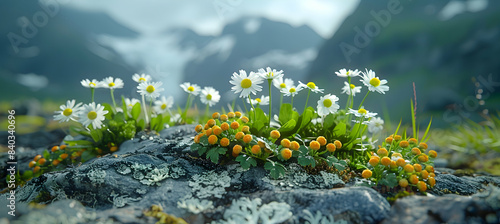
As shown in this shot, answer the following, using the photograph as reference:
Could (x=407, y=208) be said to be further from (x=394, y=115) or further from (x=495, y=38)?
(x=495, y=38)

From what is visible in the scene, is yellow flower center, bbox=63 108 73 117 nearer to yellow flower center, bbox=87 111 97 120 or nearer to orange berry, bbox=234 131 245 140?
yellow flower center, bbox=87 111 97 120

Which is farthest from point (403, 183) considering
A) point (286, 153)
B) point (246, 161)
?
point (246, 161)

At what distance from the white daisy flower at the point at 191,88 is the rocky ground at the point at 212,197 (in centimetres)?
116

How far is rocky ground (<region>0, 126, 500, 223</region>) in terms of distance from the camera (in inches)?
70.3

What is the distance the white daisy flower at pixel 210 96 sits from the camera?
408 centimetres

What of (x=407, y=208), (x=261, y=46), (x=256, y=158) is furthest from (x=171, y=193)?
(x=261, y=46)

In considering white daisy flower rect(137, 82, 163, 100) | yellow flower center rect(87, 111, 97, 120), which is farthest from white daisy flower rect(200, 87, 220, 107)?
yellow flower center rect(87, 111, 97, 120)

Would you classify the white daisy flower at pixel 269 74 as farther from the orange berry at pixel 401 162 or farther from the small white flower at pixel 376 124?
the small white flower at pixel 376 124

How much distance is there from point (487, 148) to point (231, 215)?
667cm

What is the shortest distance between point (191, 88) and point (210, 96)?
30cm

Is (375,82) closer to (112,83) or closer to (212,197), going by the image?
(212,197)

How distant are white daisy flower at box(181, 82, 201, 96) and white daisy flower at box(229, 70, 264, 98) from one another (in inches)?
54.2

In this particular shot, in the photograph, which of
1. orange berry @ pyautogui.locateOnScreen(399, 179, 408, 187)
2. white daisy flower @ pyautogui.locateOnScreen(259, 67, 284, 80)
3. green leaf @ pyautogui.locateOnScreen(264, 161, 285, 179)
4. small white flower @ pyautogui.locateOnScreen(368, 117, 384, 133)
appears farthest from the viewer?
small white flower @ pyautogui.locateOnScreen(368, 117, 384, 133)

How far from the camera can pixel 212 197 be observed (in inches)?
89.7
